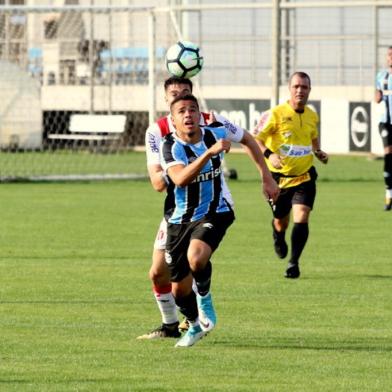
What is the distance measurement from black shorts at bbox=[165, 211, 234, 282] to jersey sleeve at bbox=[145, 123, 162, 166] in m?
0.45

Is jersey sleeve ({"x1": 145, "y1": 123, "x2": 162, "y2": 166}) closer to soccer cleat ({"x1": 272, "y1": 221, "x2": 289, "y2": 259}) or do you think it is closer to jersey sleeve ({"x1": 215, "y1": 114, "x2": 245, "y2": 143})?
jersey sleeve ({"x1": 215, "y1": 114, "x2": 245, "y2": 143})

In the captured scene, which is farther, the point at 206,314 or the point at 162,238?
the point at 162,238

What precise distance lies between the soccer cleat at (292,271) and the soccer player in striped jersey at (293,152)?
36 centimetres

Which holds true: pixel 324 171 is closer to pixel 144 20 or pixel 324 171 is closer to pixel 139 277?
pixel 144 20

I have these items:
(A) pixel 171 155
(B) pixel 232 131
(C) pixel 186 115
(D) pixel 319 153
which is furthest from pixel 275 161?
(C) pixel 186 115

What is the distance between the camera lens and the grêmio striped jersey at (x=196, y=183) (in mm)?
9094

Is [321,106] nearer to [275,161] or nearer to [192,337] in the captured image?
[275,161]

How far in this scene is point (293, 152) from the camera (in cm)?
1399

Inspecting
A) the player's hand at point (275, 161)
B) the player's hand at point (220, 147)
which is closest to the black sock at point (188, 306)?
the player's hand at point (220, 147)

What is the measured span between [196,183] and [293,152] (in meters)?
4.95

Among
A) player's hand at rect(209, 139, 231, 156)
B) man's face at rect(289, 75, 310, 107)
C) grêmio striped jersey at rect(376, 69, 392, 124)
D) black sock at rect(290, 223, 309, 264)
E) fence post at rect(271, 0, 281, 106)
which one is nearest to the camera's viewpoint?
player's hand at rect(209, 139, 231, 156)

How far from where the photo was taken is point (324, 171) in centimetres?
2877

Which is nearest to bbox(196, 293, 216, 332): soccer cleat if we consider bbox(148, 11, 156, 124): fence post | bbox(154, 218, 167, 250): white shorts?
bbox(154, 218, 167, 250): white shorts

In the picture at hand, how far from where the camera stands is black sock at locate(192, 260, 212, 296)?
9.02m
